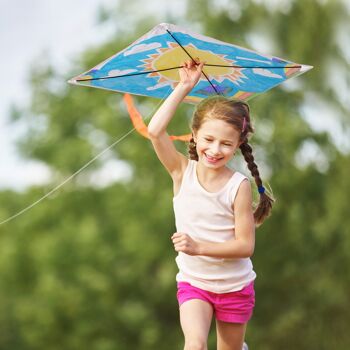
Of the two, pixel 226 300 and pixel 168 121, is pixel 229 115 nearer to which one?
pixel 168 121

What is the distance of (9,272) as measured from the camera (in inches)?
723

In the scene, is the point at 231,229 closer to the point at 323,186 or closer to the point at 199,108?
the point at 199,108

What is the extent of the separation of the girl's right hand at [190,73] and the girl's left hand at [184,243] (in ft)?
2.14

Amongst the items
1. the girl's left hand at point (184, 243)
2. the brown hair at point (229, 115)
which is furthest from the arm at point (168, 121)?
the girl's left hand at point (184, 243)

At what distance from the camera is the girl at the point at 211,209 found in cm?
370

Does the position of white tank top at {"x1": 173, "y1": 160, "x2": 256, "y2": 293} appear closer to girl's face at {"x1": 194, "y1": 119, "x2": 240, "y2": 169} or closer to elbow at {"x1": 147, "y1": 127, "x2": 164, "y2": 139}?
girl's face at {"x1": 194, "y1": 119, "x2": 240, "y2": 169}

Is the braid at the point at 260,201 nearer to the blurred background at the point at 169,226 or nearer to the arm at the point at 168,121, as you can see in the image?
the arm at the point at 168,121

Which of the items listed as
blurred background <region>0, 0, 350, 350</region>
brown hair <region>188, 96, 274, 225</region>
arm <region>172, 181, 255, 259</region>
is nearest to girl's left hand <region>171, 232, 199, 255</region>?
arm <region>172, 181, 255, 259</region>

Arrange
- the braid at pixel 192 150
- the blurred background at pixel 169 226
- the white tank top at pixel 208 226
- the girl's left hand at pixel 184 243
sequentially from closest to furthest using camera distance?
1. the girl's left hand at pixel 184 243
2. the white tank top at pixel 208 226
3. the braid at pixel 192 150
4. the blurred background at pixel 169 226

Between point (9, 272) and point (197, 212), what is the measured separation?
1511 centimetres

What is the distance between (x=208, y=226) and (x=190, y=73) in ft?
2.10

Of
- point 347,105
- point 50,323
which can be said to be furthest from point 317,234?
point 50,323

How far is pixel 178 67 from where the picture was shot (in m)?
4.12

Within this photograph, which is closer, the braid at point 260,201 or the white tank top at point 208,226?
the white tank top at point 208,226
